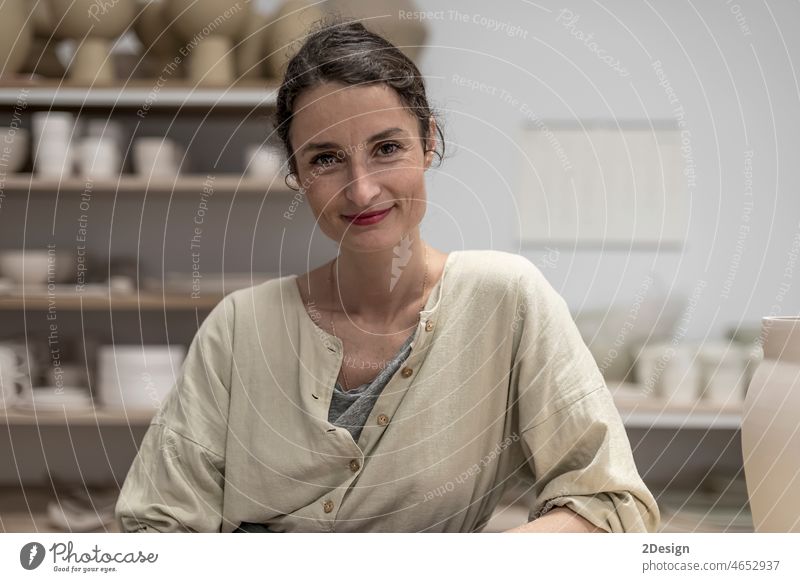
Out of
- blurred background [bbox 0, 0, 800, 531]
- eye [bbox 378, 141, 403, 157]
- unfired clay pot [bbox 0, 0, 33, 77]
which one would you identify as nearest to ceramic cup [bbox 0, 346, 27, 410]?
blurred background [bbox 0, 0, 800, 531]

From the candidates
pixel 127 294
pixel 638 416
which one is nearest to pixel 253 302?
pixel 127 294

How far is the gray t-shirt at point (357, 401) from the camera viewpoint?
25.5 inches

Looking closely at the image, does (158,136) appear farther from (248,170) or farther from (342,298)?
(342,298)

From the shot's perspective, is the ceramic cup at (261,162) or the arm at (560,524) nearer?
the arm at (560,524)

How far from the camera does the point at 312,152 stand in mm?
607

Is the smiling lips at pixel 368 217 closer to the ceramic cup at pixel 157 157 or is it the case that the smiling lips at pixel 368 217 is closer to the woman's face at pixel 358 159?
the woman's face at pixel 358 159

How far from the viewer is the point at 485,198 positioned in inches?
25.8

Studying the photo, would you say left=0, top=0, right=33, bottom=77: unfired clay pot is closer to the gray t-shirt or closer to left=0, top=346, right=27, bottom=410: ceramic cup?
left=0, top=346, right=27, bottom=410: ceramic cup

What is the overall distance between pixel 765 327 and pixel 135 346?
1.58ft

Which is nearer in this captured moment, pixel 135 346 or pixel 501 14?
pixel 501 14

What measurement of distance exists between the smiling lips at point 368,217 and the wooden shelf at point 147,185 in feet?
0.31

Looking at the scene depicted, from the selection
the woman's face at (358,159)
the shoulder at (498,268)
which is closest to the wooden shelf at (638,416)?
the shoulder at (498,268)
